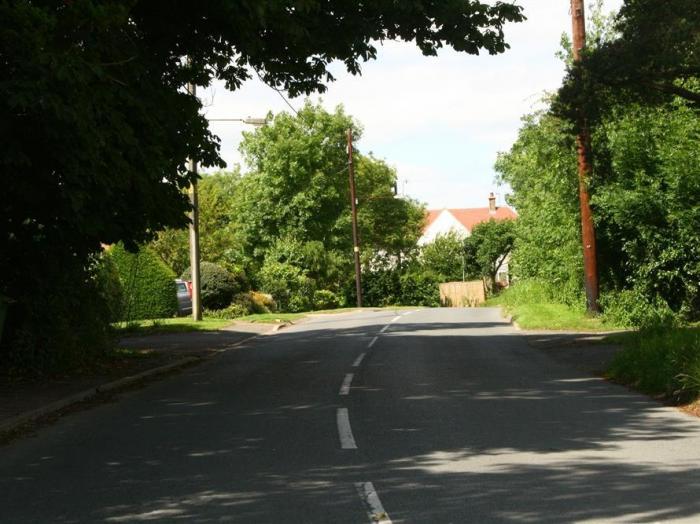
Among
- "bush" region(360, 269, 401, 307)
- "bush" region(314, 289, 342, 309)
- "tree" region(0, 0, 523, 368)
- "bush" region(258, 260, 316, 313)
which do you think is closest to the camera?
"tree" region(0, 0, 523, 368)

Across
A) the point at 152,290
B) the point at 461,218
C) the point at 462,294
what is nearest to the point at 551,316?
the point at 152,290

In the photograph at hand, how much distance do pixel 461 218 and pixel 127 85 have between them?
108 meters

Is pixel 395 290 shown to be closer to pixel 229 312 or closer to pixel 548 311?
pixel 229 312

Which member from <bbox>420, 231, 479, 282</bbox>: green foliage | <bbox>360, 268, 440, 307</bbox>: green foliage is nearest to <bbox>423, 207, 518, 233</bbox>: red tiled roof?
<bbox>420, 231, 479, 282</bbox>: green foliage

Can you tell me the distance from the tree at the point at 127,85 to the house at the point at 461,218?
83992mm

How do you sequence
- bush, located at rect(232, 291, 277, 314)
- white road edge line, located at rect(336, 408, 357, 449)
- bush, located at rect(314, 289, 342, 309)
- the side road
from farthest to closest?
1. bush, located at rect(314, 289, 342, 309)
2. bush, located at rect(232, 291, 277, 314)
3. the side road
4. white road edge line, located at rect(336, 408, 357, 449)

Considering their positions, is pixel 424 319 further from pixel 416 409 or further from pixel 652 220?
pixel 416 409

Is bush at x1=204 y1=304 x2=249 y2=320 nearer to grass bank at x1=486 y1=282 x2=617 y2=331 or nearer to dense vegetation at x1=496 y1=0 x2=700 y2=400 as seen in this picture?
grass bank at x1=486 y1=282 x2=617 y2=331

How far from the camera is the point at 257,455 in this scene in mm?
8531

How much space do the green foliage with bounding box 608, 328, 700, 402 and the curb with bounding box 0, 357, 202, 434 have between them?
7.88m

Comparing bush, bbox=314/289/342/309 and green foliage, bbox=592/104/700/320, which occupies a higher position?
green foliage, bbox=592/104/700/320

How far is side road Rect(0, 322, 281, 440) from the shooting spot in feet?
39.0

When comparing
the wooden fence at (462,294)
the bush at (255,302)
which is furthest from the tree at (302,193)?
the bush at (255,302)

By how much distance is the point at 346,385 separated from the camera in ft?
46.0
